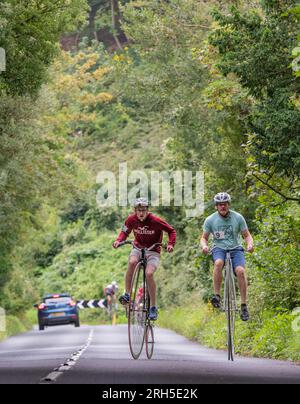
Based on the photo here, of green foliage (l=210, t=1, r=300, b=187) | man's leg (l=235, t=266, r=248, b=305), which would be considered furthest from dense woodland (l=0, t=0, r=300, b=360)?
man's leg (l=235, t=266, r=248, b=305)

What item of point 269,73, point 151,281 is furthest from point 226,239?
point 269,73

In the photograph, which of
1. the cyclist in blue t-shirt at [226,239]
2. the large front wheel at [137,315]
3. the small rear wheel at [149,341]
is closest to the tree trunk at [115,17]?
the small rear wheel at [149,341]

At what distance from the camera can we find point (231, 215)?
18.1 m

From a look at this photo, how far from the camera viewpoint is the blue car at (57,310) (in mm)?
49938

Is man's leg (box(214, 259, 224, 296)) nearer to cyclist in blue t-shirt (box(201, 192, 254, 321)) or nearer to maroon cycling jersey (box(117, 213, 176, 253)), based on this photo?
cyclist in blue t-shirt (box(201, 192, 254, 321))

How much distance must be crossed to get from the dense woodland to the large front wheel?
2.91 m

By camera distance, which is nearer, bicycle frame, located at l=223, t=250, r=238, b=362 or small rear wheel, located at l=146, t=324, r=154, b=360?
bicycle frame, located at l=223, t=250, r=238, b=362

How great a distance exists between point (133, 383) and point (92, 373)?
212 cm

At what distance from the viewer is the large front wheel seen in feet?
60.9

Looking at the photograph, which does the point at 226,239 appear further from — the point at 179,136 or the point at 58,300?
the point at 58,300

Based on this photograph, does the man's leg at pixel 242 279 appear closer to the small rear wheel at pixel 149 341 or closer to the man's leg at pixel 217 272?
the man's leg at pixel 217 272

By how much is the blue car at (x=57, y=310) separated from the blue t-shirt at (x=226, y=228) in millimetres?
32383

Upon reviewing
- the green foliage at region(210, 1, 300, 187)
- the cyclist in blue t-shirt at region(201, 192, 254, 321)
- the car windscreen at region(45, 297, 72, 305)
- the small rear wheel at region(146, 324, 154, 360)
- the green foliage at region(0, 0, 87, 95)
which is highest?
the green foliage at region(0, 0, 87, 95)
